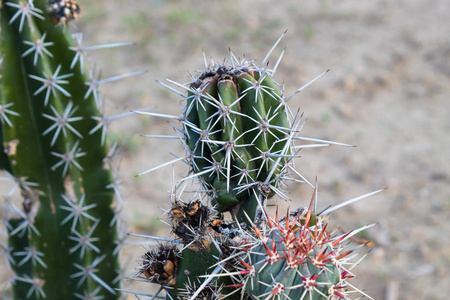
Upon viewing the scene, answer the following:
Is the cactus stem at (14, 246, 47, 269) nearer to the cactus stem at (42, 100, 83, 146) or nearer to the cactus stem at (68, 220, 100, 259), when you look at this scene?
the cactus stem at (68, 220, 100, 259)

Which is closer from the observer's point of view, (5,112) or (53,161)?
(5,112)

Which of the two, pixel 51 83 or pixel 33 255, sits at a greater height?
pixel 51 83

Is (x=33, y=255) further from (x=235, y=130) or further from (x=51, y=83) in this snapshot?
(x=235, y=130)

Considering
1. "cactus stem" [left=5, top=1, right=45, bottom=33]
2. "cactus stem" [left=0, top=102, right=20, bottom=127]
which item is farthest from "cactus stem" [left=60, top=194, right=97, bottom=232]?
"cactus stem" [left=5, top=1, right=45, bottom=33]

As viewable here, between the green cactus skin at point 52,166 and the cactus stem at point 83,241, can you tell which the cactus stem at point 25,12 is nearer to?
the green cactus skin at point 52,166

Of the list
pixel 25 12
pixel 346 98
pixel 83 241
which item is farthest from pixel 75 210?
pixel 346 98

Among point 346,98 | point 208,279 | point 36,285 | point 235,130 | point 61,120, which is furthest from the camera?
point 346,98

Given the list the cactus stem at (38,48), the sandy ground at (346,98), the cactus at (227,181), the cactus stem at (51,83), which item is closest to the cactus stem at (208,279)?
the cactus at (227,181)
